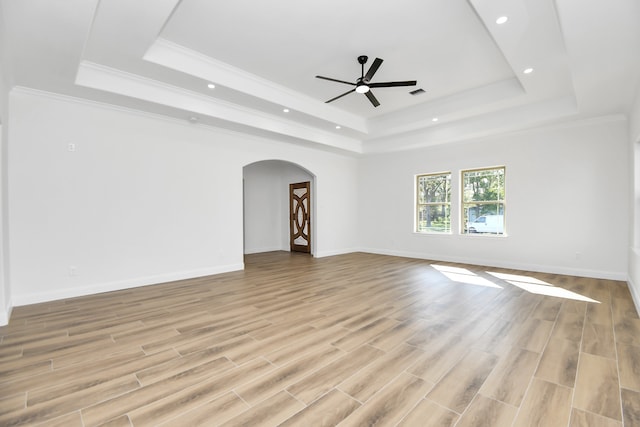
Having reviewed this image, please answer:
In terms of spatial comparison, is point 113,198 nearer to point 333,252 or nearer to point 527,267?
point 333,252

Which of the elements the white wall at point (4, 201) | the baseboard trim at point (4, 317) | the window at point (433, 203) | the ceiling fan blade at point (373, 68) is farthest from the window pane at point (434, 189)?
the baseboard trim at point (4, 317)

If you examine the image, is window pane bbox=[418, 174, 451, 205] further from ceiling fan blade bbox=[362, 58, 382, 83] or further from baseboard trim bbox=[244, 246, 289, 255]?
baseboard trim bbox=[244, 246, 289, 255]

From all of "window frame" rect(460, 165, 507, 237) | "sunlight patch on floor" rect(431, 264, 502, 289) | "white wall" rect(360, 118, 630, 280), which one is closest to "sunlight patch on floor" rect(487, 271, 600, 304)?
"sunlight patch on floor" rect(431, 264, 502, 289)

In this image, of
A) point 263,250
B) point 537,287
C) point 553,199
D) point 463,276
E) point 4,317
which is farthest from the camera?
point 263,250

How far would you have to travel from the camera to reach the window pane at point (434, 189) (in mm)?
7285

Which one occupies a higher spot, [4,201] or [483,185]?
[483,185]

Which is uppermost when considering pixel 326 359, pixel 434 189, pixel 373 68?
pixel 373 68

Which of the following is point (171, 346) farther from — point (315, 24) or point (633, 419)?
point (315, 24)

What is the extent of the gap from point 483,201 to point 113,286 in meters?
7.39

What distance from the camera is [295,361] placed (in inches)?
95.8

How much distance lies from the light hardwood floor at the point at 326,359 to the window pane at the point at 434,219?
2.99 metres

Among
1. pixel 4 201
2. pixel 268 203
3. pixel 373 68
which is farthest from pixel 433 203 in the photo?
pixel 4 201

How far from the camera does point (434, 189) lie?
7523 millimetres

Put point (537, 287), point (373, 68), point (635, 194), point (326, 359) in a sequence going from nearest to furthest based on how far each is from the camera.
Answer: point (326, 359), point (373, 68), point (635, 194), point (537, 287)
